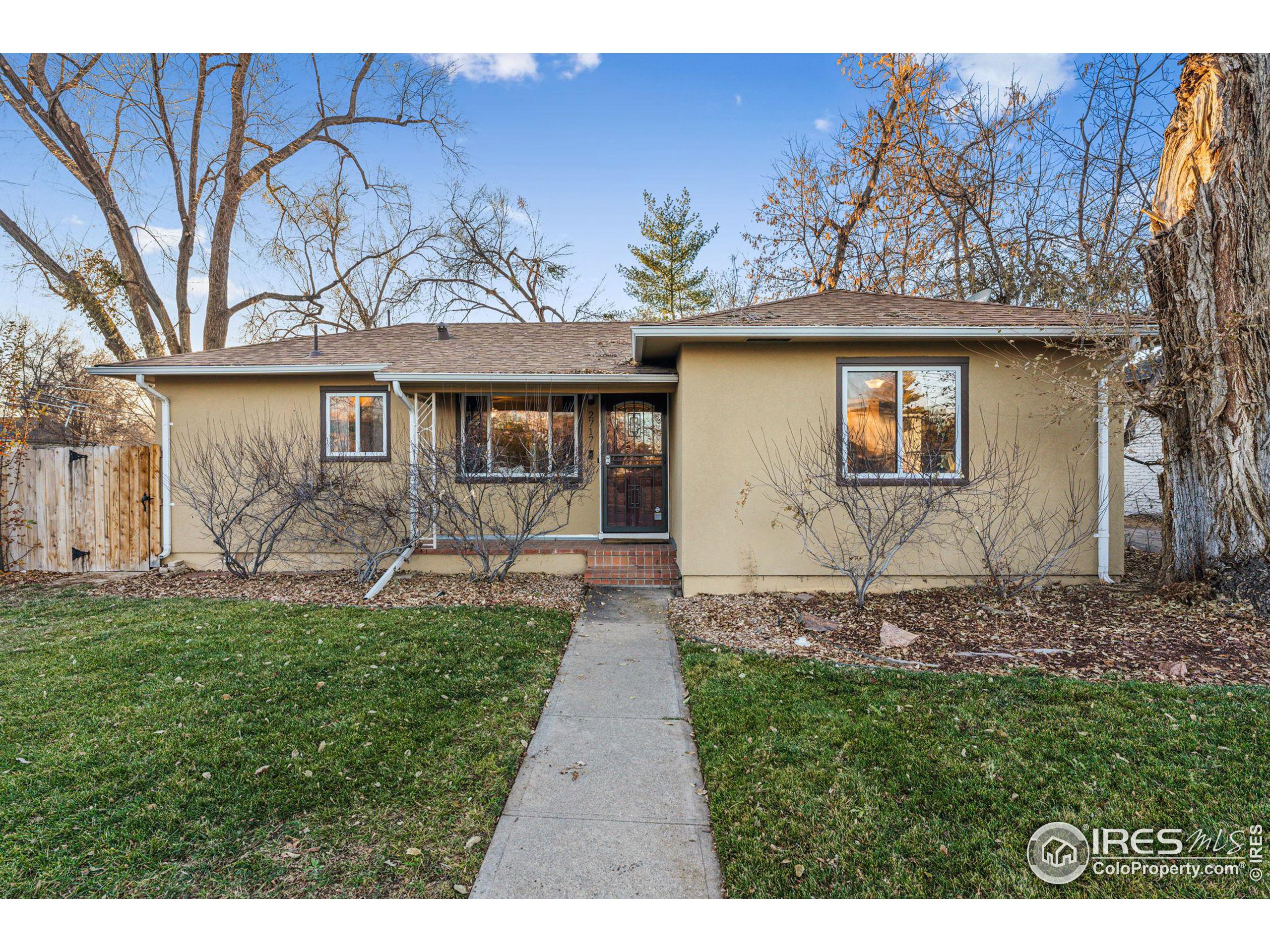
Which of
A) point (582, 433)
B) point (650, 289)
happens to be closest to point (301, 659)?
point (582, 433)

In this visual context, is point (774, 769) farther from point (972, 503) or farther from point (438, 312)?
point (438, 312)

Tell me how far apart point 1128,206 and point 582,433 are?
32.4ft

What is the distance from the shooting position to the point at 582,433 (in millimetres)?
8805

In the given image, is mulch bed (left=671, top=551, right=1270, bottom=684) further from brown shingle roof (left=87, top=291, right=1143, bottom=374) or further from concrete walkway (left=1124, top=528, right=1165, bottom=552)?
concrete walkway (left=1124, top=528, right=1165, bottom=552)

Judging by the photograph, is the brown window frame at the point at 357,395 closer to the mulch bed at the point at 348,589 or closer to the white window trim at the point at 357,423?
the white window trim at the point at 357,423

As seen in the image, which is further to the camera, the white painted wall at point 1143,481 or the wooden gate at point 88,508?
the white painted wall at point 1143,481

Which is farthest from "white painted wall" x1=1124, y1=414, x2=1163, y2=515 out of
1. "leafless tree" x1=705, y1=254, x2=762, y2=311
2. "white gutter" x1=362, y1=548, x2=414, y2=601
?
"white gutter" x1=362, y1=548, x2=414, y2=601

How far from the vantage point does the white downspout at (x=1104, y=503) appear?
6555 millimetres

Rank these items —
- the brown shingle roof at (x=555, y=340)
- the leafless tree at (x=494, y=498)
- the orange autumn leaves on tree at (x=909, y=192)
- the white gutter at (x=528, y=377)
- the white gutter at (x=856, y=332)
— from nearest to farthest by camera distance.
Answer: the white gutter at (x=856, y=332) < the brown shingle roof at (x=555, y=340) < the leafless tree at (x=494, y=498) < the white gutter at (x=528, y=377) < the orange autumn leaves on tree at (x=909, y=192)

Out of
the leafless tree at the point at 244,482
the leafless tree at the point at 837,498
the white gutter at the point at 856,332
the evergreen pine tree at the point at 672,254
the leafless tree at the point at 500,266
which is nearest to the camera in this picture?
the white gutter at the point at 856,332

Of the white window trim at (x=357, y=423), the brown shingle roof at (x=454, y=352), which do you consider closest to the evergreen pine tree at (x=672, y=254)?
the brown shingle roof at (x=454, y=352)

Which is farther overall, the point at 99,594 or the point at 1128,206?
the point at 1128,206

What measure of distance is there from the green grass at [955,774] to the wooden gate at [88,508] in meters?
8.62
